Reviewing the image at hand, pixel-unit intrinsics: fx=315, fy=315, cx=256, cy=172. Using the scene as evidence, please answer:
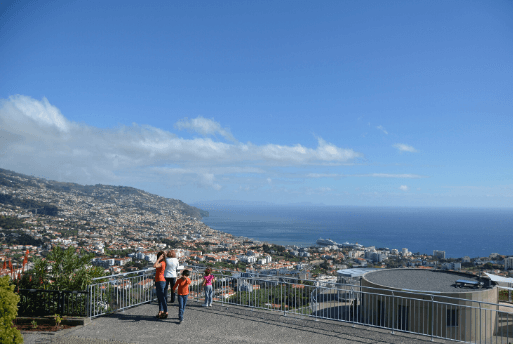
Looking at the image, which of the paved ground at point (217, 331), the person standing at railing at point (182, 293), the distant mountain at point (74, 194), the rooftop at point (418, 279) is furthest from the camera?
the distant mountain at point (74, 194)

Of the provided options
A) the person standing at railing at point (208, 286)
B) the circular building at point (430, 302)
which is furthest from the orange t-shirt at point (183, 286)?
the circular building at point (430, 302)

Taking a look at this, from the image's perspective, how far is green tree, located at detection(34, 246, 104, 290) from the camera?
28.1 ft

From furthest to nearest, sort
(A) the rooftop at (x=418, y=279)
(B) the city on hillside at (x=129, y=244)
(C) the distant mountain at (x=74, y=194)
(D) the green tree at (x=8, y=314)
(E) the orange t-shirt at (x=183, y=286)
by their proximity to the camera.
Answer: (C) the distant mountain at (x=74, y=194) → (B) the city on hillside at (x=129, y=244) → (A) the rooftop at (x=418, y=279) → (E) the orange t-shirt at (x=183, y=286) → (D) the green tree at (x=8, y=314)

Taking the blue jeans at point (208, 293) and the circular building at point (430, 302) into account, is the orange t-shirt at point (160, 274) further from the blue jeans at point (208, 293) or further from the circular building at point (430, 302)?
the circular building at point (430, 302)

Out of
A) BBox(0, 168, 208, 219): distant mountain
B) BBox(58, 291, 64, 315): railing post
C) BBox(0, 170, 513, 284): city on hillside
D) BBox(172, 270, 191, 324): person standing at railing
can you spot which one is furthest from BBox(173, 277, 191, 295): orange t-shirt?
BBox(0, 168, 208, 219): distant mountain

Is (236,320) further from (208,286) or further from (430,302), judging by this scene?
(430,302)

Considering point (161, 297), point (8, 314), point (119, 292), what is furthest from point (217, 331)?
point (8, 314)

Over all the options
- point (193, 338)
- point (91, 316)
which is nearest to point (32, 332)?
point (91, 316)

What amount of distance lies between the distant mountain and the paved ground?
206ft

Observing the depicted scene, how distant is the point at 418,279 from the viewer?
13.2 metres

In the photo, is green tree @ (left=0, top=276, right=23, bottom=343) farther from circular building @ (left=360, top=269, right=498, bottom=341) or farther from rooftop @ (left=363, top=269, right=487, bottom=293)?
rooftop @ (left=363, top=269, right=487, bottom=293)

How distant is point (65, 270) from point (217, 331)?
4.80 metres

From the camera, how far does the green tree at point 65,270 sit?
8562mm

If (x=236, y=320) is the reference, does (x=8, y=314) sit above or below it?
above
